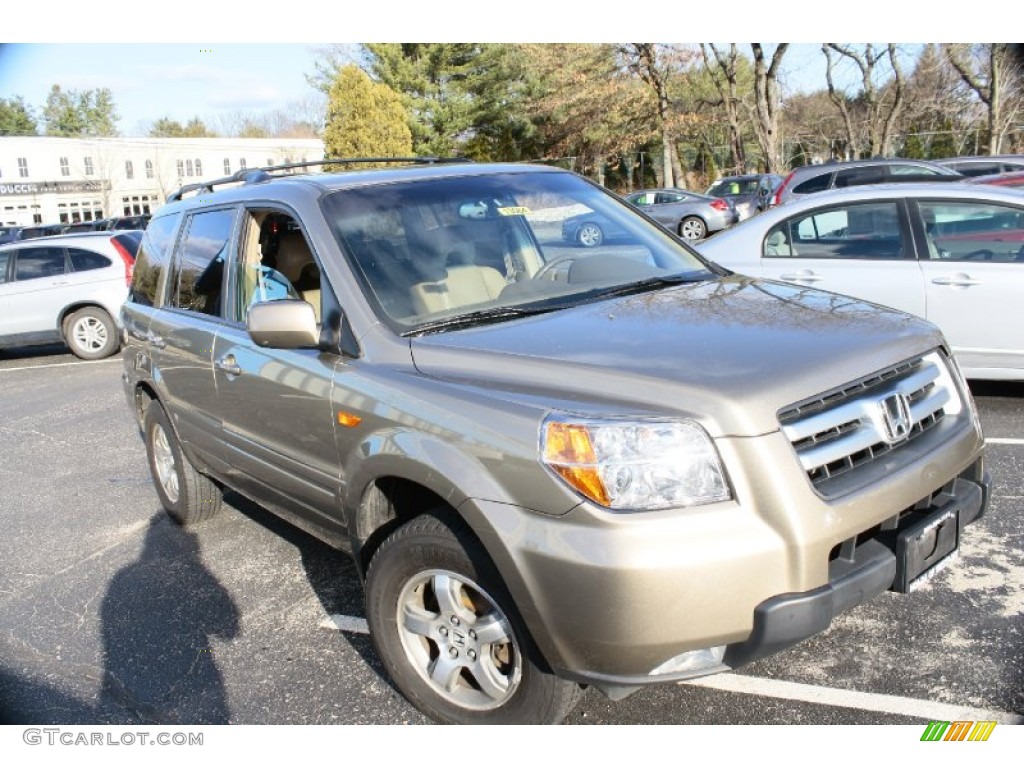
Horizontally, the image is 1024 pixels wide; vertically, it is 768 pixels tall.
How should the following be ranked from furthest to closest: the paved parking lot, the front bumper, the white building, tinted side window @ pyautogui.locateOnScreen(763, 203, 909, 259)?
the white building < tinted side window @ pyautogui.locateOnScreen(763, 203, 909, 259) < the paved parking lot < the front bumper

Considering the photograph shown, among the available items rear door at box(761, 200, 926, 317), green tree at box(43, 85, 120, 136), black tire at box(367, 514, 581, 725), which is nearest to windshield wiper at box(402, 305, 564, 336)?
black tire at box(367, 514, 581, 725)

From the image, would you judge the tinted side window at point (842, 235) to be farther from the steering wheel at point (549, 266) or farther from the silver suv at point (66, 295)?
the silver suv at point (66, 295)

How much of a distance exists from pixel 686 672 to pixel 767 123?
28.7m

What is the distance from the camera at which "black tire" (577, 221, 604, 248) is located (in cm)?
392

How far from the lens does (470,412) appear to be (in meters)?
2.59

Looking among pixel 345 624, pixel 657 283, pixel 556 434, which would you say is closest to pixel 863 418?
pixel 556 434

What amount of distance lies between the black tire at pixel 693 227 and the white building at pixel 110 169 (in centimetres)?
3707

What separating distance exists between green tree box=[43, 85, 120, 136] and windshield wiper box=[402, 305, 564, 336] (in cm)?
5228

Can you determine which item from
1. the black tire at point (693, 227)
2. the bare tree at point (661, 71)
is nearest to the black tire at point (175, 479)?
the black tire at point (693, 227)

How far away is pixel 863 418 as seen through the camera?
2.61 meters

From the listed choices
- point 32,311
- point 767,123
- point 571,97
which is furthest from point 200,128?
point 32,311

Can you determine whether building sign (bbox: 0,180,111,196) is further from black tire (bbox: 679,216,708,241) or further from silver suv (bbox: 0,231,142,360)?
silver suv (bbox: 0,231,142,360)

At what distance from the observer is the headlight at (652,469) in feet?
7.64

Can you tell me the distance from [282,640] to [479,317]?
162 cm
